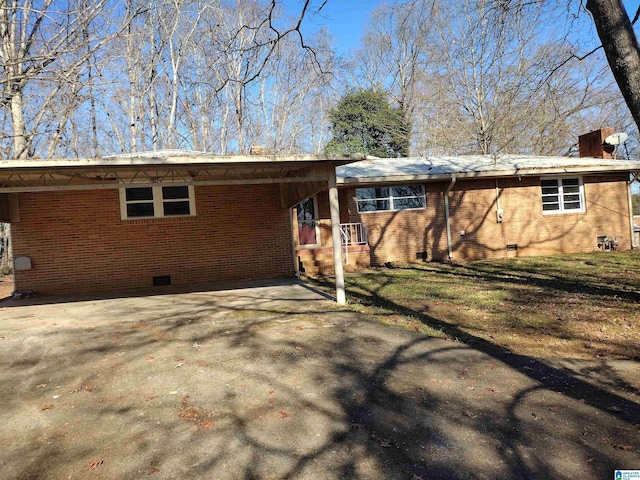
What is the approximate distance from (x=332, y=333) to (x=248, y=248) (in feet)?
20.4

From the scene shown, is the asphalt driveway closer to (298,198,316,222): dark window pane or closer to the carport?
the carport

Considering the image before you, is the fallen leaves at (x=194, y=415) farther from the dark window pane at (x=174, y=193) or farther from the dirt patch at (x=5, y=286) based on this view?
the dirt patch at (x=5, y=286)

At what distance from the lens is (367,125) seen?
83.5ft

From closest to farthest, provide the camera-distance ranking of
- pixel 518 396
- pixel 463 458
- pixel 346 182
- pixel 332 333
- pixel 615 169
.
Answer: pixel 463 458
pixel 518 396
pixel 332 333
pixel 346 182
pixel 615 169

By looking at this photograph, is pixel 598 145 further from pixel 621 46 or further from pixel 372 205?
pixel 621 46

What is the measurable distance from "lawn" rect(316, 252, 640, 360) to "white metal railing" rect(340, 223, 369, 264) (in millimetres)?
1249

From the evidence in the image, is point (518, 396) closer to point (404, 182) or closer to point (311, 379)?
point (311, 379)

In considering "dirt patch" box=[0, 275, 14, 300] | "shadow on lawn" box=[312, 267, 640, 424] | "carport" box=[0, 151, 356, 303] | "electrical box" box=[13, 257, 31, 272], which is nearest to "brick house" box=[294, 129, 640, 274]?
"carport" box=[0, 151, 356, 303]

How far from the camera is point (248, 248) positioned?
11680 millimetres

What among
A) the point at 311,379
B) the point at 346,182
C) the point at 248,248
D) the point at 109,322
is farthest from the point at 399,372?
the point at 346,182

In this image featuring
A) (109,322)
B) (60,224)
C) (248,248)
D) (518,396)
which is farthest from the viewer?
(248,248)

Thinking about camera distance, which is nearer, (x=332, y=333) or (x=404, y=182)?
(x=332, y=333)

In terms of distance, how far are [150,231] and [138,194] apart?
102cm

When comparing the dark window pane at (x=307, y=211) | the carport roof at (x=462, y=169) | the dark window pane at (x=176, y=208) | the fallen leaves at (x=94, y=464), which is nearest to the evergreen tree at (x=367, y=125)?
the carport roof at (x=462, y=169)
